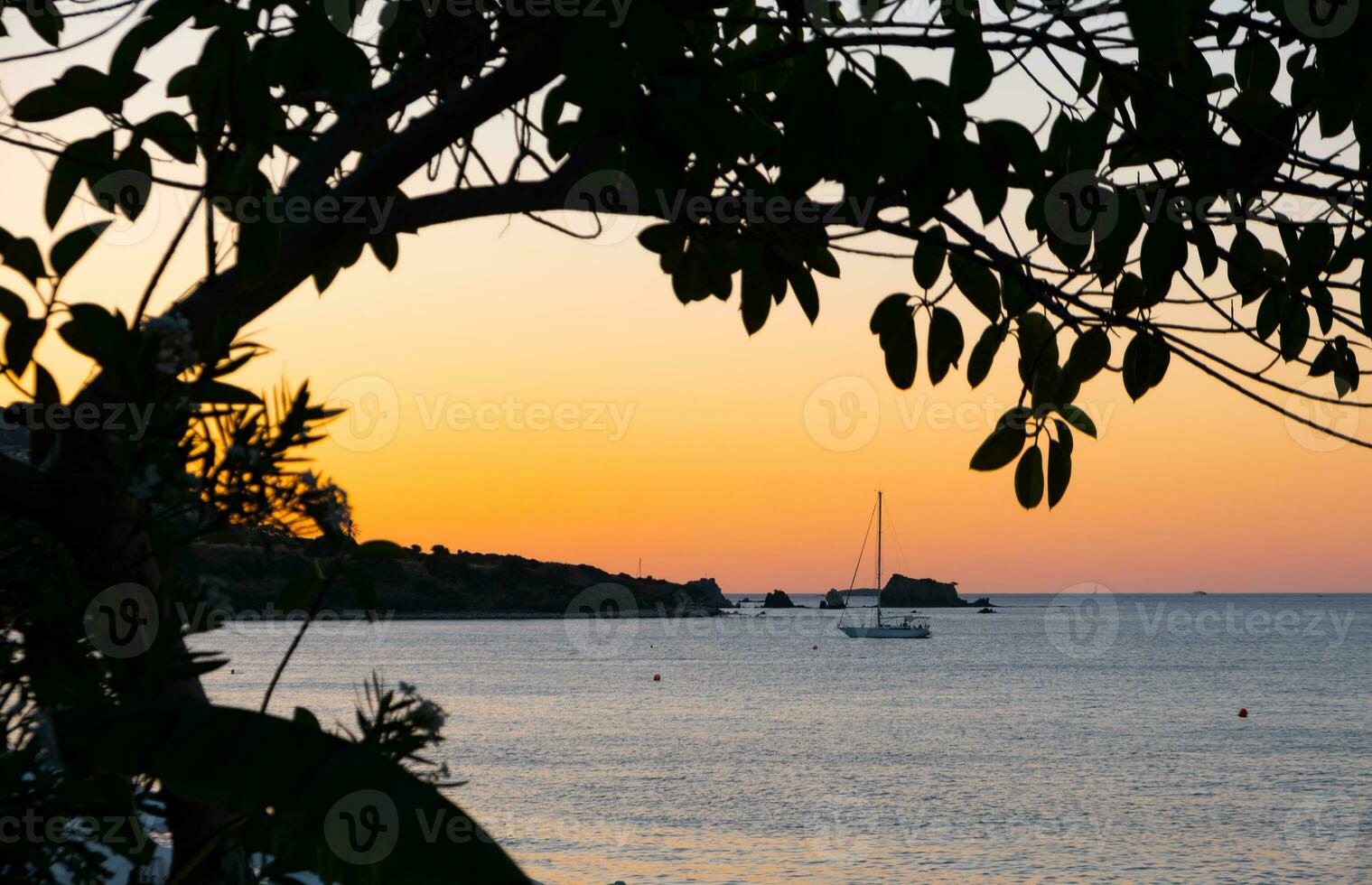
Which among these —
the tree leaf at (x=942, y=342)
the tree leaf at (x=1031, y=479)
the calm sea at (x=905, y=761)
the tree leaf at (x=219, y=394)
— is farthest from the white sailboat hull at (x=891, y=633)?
the tree leaf at (x=219, y=394)

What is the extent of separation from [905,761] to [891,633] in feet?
262

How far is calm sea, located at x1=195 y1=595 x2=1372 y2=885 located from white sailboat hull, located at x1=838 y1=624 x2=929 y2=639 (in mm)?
12904

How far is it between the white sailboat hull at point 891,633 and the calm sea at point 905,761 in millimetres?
12904

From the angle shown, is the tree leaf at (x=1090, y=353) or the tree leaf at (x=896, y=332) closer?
the tree leaf at (x=896, y=332)

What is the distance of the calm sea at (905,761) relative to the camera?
1517 inches

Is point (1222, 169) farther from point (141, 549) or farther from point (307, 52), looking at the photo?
point (141, 549)

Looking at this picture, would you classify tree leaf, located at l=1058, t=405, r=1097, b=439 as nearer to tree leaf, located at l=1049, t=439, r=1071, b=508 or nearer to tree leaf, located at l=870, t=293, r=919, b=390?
tree leaf, located at l=1049, t=439, r=1071, b=508

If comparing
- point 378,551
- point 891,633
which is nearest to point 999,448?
point 378,551

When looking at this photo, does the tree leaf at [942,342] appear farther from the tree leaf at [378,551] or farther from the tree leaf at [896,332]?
the tree leaf at [378,551]

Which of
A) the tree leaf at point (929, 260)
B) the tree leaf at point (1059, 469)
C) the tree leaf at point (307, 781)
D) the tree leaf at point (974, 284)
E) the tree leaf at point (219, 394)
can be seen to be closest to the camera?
the tree leaf at point (307, 781)

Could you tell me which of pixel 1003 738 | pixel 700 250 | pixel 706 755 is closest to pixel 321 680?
pixel 706 755

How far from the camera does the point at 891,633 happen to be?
133875 mm

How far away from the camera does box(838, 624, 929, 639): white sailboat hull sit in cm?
13250

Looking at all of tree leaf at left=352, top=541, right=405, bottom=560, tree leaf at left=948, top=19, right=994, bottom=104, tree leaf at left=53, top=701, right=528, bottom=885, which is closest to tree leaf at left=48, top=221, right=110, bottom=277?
tree leaf at left=352, top=541, right=405, bottom=560
